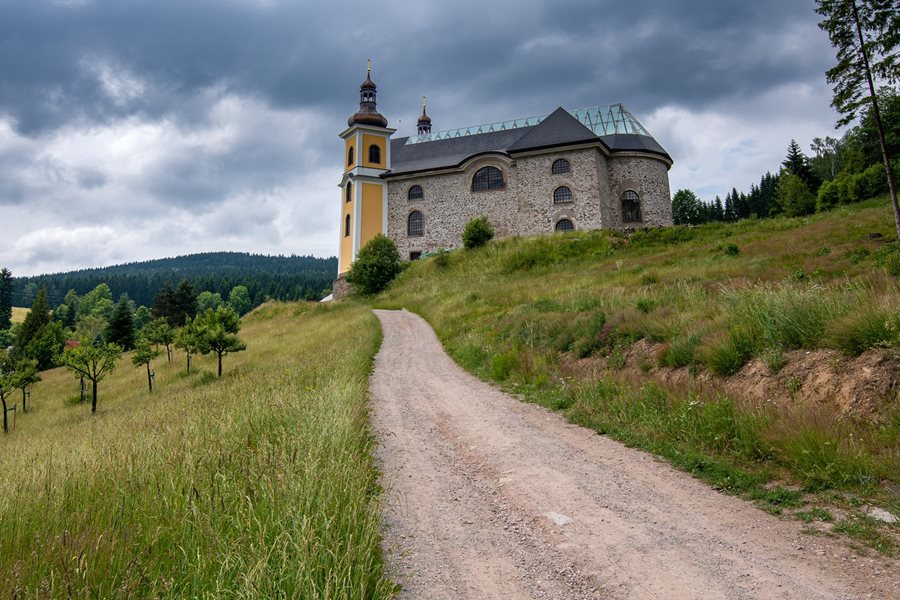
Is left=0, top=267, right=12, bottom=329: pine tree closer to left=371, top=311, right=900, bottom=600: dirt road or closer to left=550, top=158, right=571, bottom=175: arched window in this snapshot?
left=550, top=158, right=571, bottom=175: arched window

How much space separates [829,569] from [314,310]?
114 ft

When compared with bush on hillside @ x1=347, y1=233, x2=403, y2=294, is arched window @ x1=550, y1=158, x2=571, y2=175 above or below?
above

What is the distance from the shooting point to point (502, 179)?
39.2 metres

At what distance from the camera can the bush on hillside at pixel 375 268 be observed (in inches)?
1384

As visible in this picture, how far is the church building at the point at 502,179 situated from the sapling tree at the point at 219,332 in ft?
63.9

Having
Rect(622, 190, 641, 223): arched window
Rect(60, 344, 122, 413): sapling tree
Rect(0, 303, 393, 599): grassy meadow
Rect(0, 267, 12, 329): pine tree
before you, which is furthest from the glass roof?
Rect(0, 267, 12, 329): pine tree

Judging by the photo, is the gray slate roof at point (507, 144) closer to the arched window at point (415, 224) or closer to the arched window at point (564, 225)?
the arched window at point (415, 224)

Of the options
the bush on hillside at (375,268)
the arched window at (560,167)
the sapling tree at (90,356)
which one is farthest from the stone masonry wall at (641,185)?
the sapling tree at (90,356)

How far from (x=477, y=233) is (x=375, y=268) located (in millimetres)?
8019

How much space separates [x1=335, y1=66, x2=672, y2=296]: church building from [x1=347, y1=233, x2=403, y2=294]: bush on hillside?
17.0 feet

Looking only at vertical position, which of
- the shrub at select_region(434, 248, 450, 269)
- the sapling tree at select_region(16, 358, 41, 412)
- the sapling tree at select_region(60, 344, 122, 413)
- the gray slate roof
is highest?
the gray slate roof

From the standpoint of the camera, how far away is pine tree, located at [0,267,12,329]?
9000 centimetres

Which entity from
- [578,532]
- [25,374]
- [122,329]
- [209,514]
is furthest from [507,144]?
[122,329]

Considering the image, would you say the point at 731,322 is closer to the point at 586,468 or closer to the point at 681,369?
the point at 681,369
